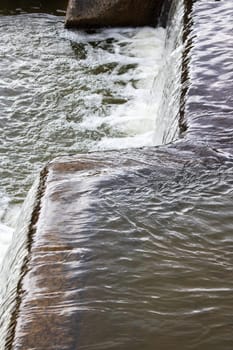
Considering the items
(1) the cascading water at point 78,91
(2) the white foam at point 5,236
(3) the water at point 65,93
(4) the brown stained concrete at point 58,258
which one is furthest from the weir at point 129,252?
(3) the water at point 65,93

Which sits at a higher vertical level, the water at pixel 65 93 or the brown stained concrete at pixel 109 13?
the brown stained concrete at pixel 109 13

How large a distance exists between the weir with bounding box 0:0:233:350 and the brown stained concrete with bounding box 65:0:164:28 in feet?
12.8

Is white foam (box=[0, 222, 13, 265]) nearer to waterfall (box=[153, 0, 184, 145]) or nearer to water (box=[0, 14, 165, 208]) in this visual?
water (box=[0, 14, 165, 208])

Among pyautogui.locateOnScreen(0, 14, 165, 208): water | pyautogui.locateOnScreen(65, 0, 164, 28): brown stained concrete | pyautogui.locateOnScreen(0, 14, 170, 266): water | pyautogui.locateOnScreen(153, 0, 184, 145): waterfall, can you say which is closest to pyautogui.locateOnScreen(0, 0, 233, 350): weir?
pyautogui.locateOnScreen(153, 0, 184, 145): waterfall

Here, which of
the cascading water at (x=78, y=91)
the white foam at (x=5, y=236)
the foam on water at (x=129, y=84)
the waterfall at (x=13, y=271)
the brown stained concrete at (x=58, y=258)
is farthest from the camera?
the foam on water at (x=129, y=84)

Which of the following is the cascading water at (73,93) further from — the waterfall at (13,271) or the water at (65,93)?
the waterfall at (13,271)

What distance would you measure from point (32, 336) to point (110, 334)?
0.27 metres

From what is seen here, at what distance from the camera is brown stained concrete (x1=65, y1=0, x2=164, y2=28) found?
7516mm

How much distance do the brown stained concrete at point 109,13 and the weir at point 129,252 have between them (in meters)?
3.90

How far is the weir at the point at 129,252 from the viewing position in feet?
8.29

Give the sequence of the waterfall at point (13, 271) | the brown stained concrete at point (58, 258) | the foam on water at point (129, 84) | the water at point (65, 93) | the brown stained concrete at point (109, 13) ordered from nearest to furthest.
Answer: the brown stained concrete at point (58, 258) < the waterfall at point (13, 271) < the water at point (65, 93) < the foam on water at point (129, 84) < the brown stained concrete at point (109, 13)

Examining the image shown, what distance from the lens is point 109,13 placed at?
7594 mm

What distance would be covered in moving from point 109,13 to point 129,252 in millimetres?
5112

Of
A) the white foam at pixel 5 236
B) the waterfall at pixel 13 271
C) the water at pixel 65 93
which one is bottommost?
the white foam at pixel 5 236
